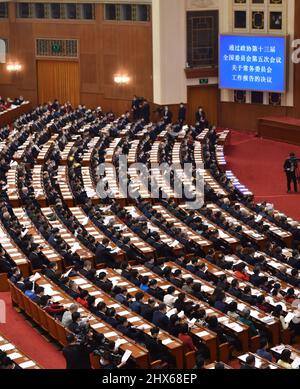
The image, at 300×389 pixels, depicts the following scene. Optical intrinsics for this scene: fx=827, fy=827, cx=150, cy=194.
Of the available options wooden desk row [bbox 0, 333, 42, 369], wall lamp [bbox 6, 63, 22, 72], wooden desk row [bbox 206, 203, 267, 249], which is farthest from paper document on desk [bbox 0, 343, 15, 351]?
wall lamp [bbox 6, 63, 22, 72]

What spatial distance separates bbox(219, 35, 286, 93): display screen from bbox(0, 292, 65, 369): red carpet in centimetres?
1993

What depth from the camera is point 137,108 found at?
1426 inches

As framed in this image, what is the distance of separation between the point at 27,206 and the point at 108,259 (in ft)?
16.6

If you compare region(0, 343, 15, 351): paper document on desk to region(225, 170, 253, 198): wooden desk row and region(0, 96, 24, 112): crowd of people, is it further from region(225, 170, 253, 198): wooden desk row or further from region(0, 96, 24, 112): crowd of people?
region(0, 96, 24, 112): crowd of people

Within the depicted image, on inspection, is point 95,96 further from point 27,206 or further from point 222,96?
point 27,206

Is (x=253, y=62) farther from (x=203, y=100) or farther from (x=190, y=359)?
(x=190, y=359)

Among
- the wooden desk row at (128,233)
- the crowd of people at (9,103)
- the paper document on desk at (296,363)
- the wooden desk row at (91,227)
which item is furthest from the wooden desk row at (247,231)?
the crowd of people at (9,103)

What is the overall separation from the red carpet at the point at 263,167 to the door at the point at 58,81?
8582mm

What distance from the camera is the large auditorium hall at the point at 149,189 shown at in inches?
571

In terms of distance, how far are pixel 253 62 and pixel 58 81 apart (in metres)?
10.5

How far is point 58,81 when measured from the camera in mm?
40281

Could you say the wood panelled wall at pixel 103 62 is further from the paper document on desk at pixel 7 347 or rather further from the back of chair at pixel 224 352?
the paper document on desk at pixel 7 347

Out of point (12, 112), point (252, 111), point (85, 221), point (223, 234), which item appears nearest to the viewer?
point (223, 234)

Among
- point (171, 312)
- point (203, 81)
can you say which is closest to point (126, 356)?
point (171, 312)
